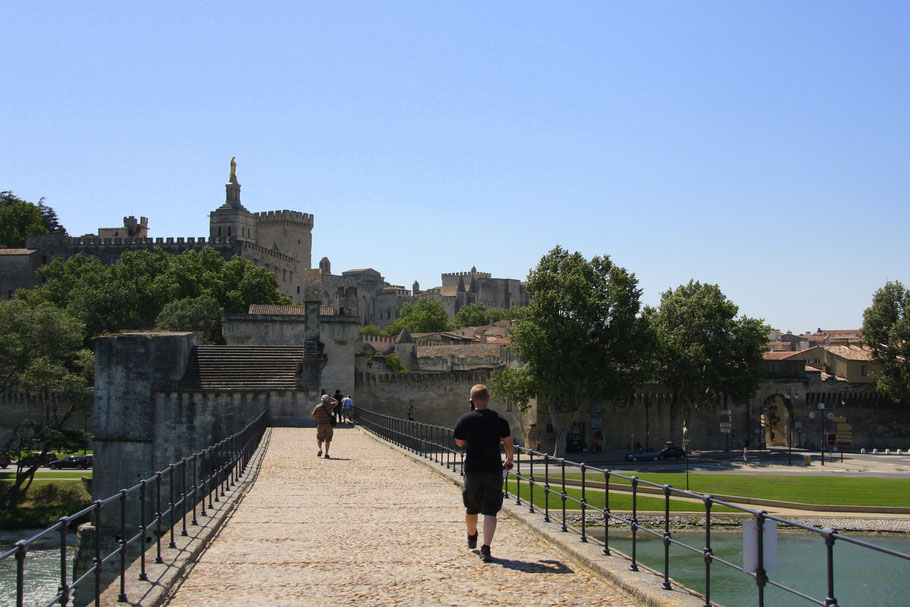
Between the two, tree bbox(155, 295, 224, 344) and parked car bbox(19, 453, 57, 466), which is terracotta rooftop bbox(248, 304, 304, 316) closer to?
tree bbox(155, 295, 224, 344)

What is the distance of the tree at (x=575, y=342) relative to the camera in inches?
2031

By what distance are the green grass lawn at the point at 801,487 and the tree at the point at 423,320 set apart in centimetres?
9111

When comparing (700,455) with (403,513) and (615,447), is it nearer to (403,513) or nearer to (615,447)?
(615,447)

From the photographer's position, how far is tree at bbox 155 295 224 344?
5950 centimetres

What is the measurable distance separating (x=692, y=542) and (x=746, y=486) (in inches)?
339

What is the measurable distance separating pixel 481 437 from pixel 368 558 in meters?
1.84

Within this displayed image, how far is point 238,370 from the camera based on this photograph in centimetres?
3309

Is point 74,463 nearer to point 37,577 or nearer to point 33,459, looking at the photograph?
point 33,459

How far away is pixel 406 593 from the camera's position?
8.45 m

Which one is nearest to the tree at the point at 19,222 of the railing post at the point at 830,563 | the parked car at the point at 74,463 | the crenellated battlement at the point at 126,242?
the crenellated battlement at the point at 126,242

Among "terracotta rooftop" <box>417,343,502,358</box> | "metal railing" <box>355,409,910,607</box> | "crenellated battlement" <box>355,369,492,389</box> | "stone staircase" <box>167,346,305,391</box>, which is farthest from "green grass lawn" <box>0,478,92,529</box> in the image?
"terracotta rooftop" <box>417,343,502,358</box>

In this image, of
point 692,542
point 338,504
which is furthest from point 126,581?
point 692,542

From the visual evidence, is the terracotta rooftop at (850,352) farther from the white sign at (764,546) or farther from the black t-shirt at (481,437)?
the white sign at (764,546)

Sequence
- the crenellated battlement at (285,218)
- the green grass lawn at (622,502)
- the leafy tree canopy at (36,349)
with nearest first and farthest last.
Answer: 1. the green grass lawn at (622,502)
2. the leafy tree canopy at (36,349)
3. the crenellated battlement at (285,218)
